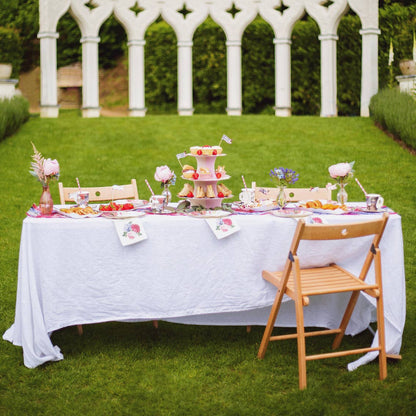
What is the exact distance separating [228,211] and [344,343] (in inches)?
52.9

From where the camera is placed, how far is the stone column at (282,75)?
1545cm

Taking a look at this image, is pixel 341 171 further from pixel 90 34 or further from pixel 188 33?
pixel 90 34

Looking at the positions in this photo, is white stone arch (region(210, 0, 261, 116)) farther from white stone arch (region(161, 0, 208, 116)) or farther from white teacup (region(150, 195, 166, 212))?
white teacup (region(150, 195, 166, 212))

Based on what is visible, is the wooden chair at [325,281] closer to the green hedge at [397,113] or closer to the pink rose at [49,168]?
the pink rose at [49,168]

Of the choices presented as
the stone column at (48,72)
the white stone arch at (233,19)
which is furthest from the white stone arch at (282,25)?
the stone column at (48,72)

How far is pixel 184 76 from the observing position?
15578mm

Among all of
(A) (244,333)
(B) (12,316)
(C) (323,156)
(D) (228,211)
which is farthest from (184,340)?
(C) (323,156)

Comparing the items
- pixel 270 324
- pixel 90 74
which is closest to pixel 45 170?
pixel 270 324

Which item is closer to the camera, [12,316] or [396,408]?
[396,408]

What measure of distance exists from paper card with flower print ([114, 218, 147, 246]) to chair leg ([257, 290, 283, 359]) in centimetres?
97

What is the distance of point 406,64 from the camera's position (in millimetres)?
14023

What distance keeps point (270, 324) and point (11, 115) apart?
931 cm

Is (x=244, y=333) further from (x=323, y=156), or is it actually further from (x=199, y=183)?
(x=323, y=156)

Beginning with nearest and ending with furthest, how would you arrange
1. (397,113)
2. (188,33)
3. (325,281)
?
1. (325,281)
2. (397,113)
3. (188,33)
